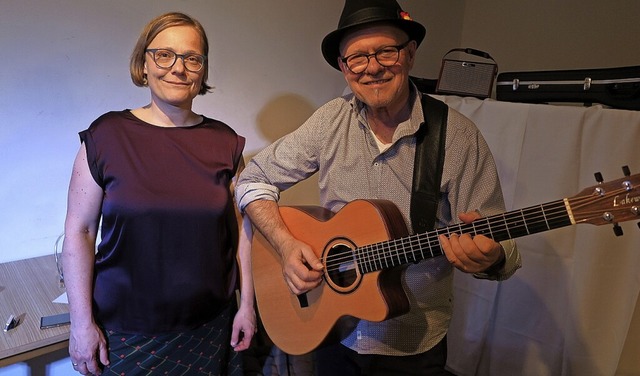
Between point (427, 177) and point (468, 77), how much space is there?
1.13 meters

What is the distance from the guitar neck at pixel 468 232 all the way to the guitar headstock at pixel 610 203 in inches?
0.9

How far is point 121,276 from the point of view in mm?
1147

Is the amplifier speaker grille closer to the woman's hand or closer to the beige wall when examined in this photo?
the beige wall

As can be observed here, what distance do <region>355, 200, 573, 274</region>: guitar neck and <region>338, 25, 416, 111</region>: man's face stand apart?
0.33 metres

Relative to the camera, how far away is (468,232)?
0.92m

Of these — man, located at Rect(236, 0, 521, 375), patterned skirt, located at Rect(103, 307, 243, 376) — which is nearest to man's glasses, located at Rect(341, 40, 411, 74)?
man, located at Rect(236, 0, 521, 375)

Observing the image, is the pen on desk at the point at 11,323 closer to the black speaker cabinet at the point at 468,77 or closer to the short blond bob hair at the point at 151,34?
the short blond bob hair at the point at 151,34

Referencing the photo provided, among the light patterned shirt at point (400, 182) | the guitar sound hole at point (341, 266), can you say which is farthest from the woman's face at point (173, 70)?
the guitar sound hole at point (341, 266)

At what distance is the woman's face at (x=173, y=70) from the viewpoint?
3.73 feet

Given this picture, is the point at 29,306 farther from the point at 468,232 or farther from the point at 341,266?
the point at 468,232

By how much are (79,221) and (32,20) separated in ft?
2.28

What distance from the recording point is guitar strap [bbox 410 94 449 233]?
1.05 m

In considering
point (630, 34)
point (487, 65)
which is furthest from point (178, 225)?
point (630, 34)

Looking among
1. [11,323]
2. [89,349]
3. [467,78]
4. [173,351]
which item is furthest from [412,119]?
[11,323]
